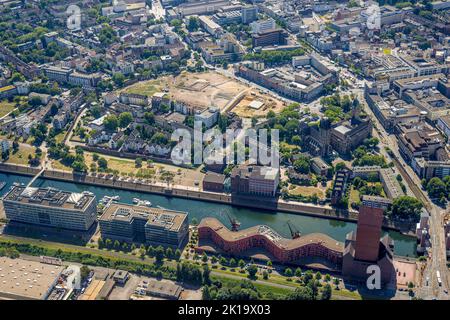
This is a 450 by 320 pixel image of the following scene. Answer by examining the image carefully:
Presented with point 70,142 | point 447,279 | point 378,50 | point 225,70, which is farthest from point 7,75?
point 447,279

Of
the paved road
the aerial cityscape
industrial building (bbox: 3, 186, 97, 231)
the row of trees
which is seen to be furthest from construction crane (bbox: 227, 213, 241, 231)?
the row of trees

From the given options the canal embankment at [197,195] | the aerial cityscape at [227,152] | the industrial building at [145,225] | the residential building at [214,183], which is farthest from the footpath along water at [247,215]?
the industrial building at [145,225]

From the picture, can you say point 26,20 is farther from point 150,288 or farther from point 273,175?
point 150,288

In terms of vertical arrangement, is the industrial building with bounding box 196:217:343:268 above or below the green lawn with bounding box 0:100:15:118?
below

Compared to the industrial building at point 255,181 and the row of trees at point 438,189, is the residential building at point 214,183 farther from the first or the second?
the row of trees at point 438,189

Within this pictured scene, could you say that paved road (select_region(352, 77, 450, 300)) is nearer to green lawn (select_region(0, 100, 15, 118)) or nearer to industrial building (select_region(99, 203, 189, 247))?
industrial building (select_region(99, 203, 189, 247))

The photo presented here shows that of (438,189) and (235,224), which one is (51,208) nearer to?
(235,224)

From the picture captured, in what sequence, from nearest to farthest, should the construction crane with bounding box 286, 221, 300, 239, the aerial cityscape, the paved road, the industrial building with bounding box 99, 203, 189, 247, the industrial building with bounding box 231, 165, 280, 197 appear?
1. the paved road
2. the aerial cityscape
3. the industrial building with bounding box 99, 203, 189, 247
4. the construction crane with bounding box 286, 221, 300, 239
5. the industrial building with bounding box 231, 165, 280, 197

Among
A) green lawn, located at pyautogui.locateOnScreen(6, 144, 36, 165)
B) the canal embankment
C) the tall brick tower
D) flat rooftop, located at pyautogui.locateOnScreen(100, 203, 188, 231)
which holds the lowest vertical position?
the canal embankment
